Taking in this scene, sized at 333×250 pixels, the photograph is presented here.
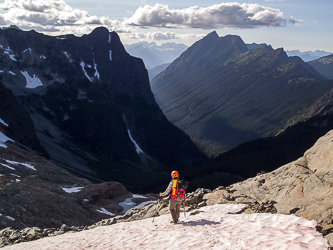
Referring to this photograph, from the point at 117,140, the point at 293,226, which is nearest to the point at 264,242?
the point at 293,226

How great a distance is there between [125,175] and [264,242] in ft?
466

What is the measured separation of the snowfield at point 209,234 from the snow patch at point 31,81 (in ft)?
595

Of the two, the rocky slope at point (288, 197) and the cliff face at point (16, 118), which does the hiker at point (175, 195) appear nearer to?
the rocky slope at point (288, 197)

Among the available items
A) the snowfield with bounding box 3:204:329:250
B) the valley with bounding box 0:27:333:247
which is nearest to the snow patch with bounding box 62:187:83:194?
the valley with bounding box 0:27:333:247

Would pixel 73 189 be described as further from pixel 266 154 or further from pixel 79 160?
pixel 266 154

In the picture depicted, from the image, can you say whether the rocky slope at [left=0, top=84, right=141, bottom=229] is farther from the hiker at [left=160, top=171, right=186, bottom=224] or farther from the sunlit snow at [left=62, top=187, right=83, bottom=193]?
the hiker at [left=160, top=171, right=186, bottom=224]

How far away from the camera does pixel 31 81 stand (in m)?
183

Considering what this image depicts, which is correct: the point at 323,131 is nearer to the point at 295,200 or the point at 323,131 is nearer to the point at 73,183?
the point at 73,183

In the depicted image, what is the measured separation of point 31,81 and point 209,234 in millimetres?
196161

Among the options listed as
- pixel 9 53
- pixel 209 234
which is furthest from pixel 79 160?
pixel 209 234

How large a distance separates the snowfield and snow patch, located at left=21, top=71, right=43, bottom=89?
18131 cm

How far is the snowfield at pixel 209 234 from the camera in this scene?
13.8 metres

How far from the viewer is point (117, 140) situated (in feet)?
635

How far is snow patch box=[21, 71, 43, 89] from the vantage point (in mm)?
179850
